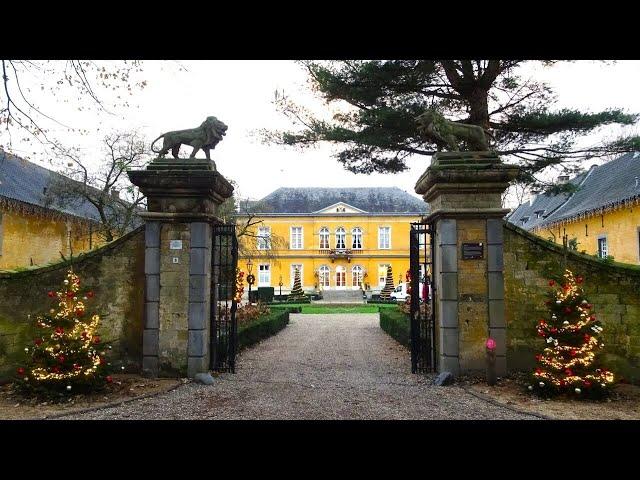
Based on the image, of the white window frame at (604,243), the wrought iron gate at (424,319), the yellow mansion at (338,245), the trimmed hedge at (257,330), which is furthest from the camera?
the yellow mansion at (338,245)

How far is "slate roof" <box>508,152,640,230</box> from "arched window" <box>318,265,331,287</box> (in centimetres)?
1982

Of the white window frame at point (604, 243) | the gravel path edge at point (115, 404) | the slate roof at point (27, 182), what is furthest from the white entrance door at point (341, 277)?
the gravel path edge at point (115, 404)

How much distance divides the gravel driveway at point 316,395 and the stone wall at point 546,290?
61.7 inches

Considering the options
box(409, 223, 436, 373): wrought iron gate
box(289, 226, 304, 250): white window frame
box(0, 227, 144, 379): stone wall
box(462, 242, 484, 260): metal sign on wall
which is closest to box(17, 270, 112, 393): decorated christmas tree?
box(0, 227, 144, 379): stone wall

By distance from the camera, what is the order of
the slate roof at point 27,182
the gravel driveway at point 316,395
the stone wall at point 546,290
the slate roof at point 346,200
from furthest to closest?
the slate roof at point 346,200, the slate roof at point 27,182, the stone wall at point 546,290, the gravel driveway at point 316,395

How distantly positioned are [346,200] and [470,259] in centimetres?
3811

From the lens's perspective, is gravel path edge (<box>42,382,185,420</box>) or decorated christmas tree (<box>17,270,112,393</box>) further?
decorated christmas tree (<box>17,270,112,393</box>)

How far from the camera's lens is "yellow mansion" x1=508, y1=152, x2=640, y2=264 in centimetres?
1872

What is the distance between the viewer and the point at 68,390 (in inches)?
253

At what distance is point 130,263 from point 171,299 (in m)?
0.96

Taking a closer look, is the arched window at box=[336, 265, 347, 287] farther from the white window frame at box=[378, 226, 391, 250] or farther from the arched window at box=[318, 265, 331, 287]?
the white window frame at box=[378, 226, 391, 250]

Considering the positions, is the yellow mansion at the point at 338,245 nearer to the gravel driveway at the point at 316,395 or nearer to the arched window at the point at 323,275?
the arched window at the point at 323,275

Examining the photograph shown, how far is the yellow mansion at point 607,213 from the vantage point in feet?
61.4

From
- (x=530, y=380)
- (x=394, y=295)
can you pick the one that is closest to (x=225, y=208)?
(x=394, y=295)
